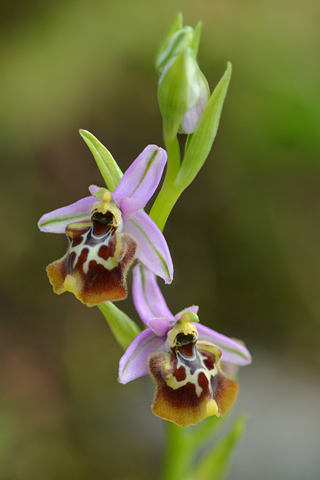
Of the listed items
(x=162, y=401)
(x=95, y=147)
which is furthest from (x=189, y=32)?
(x=162, y=401)

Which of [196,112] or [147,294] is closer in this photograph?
[196,112]

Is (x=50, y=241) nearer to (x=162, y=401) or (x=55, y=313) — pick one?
(x=55, y=313)

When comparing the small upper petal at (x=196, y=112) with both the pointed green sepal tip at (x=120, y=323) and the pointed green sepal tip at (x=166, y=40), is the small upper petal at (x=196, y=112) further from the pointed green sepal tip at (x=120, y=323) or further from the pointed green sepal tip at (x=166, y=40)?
the pointed green sepal tip at (x=120, y=323)

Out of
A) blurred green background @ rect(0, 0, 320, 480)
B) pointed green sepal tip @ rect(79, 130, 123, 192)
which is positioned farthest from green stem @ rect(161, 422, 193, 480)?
blurred green background @ rect(0, 0, 320, 480)

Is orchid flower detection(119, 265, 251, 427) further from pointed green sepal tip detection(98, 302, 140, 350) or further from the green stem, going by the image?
the green stem

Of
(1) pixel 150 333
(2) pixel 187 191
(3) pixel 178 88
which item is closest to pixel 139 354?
(1) pixel 150 333

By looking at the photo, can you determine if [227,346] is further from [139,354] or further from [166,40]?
[166,40]

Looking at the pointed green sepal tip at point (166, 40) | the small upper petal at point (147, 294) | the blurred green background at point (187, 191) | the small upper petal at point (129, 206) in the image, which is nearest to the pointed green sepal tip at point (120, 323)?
the small upper petal at point (147, 294)
